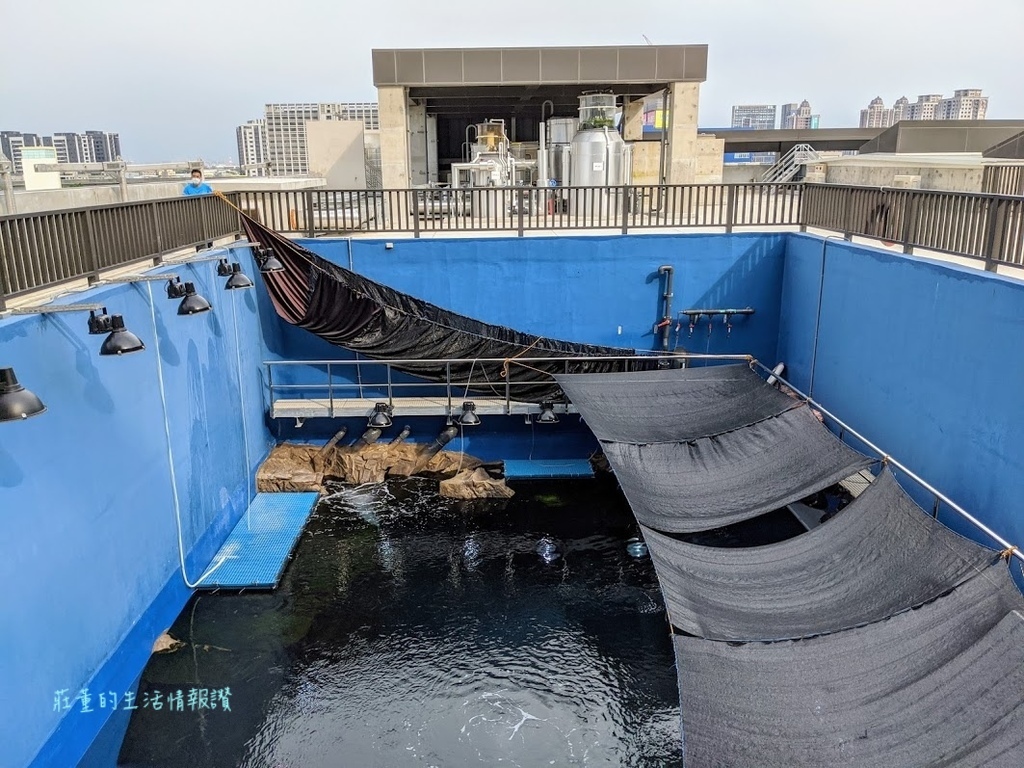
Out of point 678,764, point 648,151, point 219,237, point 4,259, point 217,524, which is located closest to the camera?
point 4,259

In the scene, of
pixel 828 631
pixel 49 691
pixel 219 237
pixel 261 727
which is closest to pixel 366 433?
pixel 219 237

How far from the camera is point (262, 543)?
28.0 ft

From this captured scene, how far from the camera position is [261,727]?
5809 mm

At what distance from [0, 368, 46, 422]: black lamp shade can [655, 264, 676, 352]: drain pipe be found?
27.5 feet

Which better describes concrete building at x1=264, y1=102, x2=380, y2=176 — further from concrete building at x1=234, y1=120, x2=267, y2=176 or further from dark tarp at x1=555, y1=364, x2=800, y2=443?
dark tarp at x1=555, y1=364, x2=800, y2=443

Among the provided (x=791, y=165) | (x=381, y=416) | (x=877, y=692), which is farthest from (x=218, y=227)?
(x=791, y=165)

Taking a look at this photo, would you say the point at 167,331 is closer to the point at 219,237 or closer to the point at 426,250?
the point at 219,237

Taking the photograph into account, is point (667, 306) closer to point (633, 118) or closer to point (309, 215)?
point (309, 215)

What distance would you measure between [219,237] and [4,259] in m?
4.59

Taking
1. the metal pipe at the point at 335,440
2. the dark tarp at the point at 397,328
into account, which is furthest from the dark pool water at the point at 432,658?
the dark tarp at the point at 397,328

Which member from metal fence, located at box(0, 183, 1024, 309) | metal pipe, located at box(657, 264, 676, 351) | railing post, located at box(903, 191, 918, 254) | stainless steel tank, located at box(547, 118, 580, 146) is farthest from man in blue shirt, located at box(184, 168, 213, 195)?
stainless steel tank, located at box(547, 118, 580, 146)

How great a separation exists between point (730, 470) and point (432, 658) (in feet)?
10.4

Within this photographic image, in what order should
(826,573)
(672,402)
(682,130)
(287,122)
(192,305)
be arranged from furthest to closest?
(287,122), (682,130), (672,402), (192,305), (826,573)

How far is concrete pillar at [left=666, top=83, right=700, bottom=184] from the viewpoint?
17.0m
